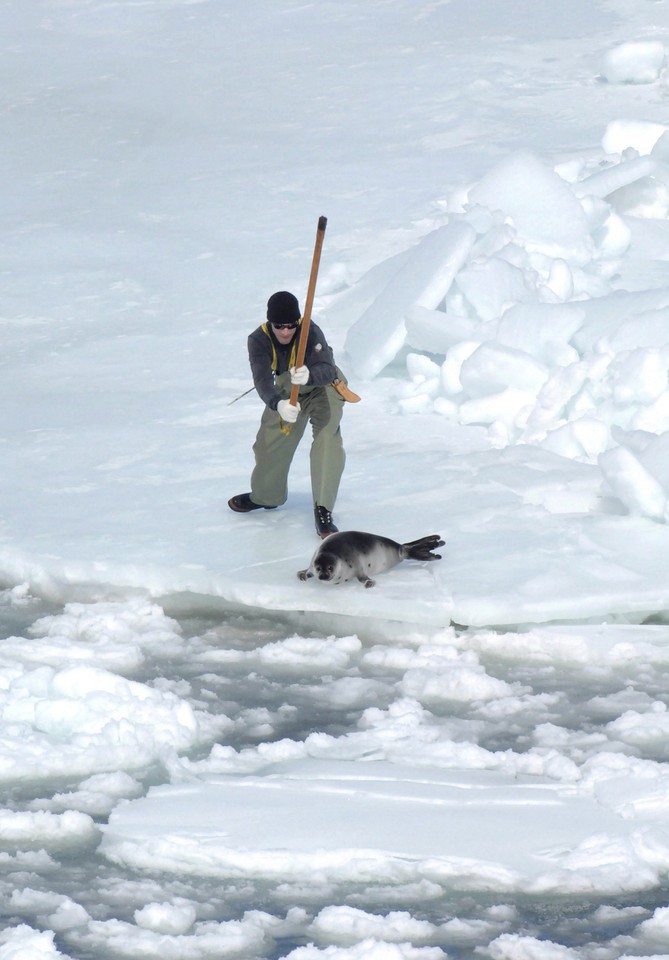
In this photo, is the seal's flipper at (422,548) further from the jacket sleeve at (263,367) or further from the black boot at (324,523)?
the jacket sleeve at (263,367)

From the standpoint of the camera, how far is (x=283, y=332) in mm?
6004

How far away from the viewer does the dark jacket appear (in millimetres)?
6047

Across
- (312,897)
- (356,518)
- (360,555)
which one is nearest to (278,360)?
(356,518)

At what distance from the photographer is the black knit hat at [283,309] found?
591 centimetres

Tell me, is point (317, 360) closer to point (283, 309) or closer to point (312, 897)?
point (283, 309)

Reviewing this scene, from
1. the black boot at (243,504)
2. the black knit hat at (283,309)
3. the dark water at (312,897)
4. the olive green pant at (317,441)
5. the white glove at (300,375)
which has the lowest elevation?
the dark water at (312,897)

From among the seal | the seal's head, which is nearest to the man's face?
the seal

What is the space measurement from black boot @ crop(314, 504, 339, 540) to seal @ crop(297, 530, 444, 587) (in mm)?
274

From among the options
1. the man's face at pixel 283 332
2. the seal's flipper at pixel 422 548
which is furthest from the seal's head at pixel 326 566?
the man's face at pixel 283 332

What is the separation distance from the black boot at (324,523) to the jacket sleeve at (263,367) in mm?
516

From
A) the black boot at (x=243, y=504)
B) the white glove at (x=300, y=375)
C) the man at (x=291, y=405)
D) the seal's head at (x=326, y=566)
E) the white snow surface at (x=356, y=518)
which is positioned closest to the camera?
the white snow surface at (x=356, y=518)

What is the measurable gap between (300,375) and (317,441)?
0.45 meters

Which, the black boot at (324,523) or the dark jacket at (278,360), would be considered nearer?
the dark jacket at (278,360)

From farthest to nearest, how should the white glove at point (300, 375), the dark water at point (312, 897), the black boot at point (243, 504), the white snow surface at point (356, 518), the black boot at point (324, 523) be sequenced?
1. the black boot at point (243, 504)
2. the black boot at point (324, 523)
3. the white glove at point (300, 375)
4. the white snow surface at point (356, 518)
5. the dark water at point (312, 897)
